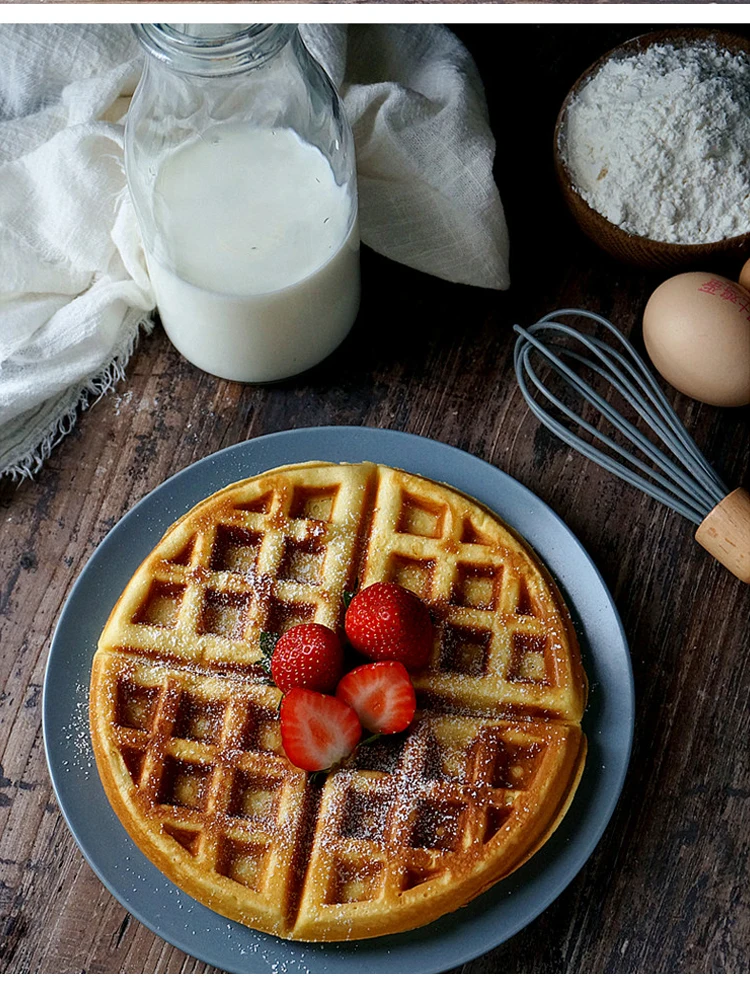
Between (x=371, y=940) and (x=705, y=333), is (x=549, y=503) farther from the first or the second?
(x=371, y=940)

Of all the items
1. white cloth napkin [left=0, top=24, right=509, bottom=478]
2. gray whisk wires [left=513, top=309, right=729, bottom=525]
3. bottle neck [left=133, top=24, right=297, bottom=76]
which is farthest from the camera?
white cloth napkin [left=0, top=24, right=509, bottom=478]

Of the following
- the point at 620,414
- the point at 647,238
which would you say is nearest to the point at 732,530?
the point at 620,414

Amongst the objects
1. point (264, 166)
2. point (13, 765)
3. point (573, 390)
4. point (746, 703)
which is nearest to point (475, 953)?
point (746, 703)

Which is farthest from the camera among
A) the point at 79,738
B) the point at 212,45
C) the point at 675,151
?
the point at 675,151

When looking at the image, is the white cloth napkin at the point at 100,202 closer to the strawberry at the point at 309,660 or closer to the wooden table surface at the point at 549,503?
the wooden table surface at the point at 549,503

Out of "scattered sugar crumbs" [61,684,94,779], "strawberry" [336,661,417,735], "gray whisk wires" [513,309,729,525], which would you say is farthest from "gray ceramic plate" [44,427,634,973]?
"strawberry" [336,661,417,735]

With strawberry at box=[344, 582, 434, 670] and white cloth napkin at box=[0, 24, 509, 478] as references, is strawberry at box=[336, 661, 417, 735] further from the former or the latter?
white cloth napkin at box=[0, 24, 509, 478]
